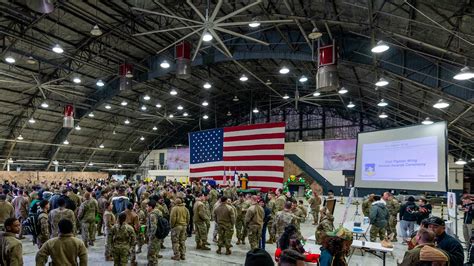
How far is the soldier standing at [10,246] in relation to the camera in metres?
3.20

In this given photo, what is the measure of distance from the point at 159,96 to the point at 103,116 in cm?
525

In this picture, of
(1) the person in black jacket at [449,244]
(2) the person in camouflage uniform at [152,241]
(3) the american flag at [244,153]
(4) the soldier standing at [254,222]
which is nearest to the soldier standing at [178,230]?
(2) the person in camouflage uniform at [152,241]

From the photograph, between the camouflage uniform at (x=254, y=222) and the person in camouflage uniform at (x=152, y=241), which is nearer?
the person in camouflage uniform at (x=152, y=241)

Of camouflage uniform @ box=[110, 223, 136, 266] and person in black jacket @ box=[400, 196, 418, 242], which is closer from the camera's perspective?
camouflage uniform @ box=[110, 223, 136, 266]

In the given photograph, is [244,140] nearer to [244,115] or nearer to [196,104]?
[196,104]

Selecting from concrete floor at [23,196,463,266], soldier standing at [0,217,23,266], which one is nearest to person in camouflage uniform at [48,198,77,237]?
concrete floor at [23,196,463,266]

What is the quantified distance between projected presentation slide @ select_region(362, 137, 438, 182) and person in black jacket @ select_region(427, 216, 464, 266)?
2843 mm

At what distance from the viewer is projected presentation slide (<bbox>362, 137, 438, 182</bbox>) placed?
623cm

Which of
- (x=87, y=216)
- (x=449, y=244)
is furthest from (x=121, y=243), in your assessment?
(x=449, y=244)

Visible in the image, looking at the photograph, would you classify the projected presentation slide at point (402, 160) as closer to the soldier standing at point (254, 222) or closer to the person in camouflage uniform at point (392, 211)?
the person in camouflage uniform at point (392, 211)

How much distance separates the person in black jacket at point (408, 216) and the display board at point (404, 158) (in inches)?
64.1

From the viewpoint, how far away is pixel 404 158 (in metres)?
6.93

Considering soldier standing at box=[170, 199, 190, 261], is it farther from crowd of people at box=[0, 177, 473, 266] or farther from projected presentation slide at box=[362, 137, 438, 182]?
projected presentation slide at box=[362, 137, 438, 182]

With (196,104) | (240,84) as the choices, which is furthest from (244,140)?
(196,104)
